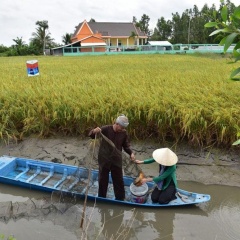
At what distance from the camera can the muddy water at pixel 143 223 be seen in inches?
128

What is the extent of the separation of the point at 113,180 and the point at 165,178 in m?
0.66

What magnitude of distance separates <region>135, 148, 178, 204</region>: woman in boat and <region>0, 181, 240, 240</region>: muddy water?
17cm

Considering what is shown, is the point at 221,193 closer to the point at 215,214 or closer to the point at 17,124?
the point at 215,214

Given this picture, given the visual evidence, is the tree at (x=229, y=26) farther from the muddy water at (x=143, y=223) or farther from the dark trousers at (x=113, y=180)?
the dark trousers at (x=113, y=180)

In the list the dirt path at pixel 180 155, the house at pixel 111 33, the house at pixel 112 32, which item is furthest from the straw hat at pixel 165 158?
the house at pixel 112 32

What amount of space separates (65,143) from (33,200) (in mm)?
1604

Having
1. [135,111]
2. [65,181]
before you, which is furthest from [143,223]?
[135,111]

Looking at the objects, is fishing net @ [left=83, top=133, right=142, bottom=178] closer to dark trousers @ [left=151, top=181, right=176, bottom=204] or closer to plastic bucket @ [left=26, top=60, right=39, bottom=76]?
dark trousers @ [left=151, top=181, right=176, bottom=204]

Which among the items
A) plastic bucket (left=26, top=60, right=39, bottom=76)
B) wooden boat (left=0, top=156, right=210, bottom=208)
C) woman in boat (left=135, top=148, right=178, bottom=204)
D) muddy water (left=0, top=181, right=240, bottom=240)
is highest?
plastic bucket (left=26, top=60, right=39, bottom=76)

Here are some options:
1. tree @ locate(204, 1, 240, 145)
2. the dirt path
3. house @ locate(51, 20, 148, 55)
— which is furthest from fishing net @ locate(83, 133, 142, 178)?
house @ locate(51, 20, 148, 55)

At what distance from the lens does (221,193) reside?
4125 millimetres

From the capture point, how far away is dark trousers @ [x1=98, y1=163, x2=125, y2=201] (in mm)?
3816

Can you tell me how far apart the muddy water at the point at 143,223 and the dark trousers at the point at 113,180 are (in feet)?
0.51

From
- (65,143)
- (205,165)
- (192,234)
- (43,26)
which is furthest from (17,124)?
(43,26)
